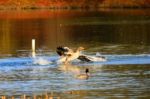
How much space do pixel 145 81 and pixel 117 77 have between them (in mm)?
1969

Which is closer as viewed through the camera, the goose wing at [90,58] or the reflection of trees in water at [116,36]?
the goose wing at [90,58]

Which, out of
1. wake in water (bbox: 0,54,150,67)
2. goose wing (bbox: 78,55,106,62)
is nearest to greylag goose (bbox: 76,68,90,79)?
wake in water (bbox: 0,54,150,67)

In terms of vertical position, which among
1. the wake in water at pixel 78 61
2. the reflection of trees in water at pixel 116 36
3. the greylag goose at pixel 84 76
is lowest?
the greylag goose at pixel 84 76

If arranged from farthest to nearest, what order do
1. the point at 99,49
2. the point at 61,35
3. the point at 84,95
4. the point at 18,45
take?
1. the point at 61,35
2. the point at 18,45
3. the point at 99,49
4. the point at 84,95

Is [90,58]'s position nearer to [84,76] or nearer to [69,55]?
[69,55]

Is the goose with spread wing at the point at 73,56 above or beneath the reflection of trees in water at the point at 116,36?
beneath

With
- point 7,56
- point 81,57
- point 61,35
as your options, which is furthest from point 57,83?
point 61,35

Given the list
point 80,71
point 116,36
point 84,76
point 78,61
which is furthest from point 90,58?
point 116,36

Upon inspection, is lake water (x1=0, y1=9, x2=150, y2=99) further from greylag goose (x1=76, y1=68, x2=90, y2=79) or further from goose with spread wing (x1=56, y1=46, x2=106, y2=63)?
goose with spread wing (x1=56, y1=46, x2=106, y2=63)

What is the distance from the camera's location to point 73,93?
2677 cm

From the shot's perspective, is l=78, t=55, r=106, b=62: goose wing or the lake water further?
l=78, t=55, r=106, b=62: goose wing

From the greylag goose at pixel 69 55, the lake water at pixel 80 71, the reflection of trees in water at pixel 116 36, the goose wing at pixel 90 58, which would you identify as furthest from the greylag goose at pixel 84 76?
the reflection of trees in water at pixel 116 36

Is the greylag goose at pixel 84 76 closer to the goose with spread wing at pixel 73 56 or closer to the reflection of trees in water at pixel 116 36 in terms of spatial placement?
the goose with spread wing at pixel 73 56

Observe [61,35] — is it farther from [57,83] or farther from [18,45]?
[57,83]
